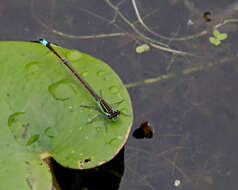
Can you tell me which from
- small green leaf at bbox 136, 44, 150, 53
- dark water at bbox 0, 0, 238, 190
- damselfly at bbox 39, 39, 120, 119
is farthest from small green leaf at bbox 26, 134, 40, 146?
small green leaf at bbox 136, 44, 150, 53

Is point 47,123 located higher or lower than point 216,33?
higher

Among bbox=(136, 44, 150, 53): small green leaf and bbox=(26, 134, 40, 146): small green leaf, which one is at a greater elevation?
bbox=(26, 134, 40, 146): small green leaf

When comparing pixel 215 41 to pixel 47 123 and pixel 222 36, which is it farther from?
pixel 47 123

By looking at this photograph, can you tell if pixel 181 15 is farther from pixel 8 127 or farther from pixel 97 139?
pixel 8 127

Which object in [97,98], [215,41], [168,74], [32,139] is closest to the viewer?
[32,139]

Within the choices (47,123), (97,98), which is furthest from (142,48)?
(47,123)

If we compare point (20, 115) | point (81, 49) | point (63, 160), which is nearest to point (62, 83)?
point (20, 115)

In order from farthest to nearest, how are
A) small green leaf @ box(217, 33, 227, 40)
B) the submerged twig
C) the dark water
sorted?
small green leaf @ box(217, 33, 227, 40) < the submerged twig < the dark water

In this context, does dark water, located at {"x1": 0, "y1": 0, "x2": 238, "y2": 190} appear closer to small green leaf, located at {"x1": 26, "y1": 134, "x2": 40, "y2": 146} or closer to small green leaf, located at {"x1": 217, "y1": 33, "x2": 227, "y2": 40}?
small green leaf, located at {"x1": 217, "y1": 33, "x2": 227, "y2": 40}
